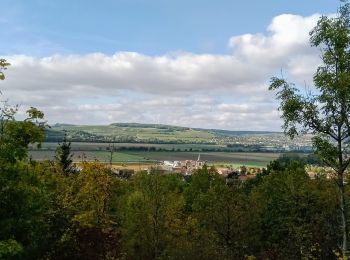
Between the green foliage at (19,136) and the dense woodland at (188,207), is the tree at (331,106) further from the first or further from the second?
the green foliage at (19,136)

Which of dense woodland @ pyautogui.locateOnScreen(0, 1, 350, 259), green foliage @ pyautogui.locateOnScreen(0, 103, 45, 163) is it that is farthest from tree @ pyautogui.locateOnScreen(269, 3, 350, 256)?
green foliage @ pyautogui.locateOnScreen(0, 103, 45, 163)

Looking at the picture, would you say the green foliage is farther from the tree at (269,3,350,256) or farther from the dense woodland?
the tree at (269,3,350,256)

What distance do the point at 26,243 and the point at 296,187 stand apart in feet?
129

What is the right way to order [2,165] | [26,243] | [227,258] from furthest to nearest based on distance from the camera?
[227,258] < [26,243] < [2,165]

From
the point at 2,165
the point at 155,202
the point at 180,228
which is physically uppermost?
the point at 2,165

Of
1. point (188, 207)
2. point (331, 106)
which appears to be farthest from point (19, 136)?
point (188, 207)

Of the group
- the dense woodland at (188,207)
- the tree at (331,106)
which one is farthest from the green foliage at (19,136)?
the tree at (331,106)

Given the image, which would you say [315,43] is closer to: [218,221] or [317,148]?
[317,148]

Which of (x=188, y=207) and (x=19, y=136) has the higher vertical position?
(x=19, y=136)

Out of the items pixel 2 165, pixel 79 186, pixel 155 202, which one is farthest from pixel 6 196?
pixel 79 186

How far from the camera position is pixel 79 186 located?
4419 centimetres

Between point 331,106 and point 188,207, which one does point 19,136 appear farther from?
point 188,207

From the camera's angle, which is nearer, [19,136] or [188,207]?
[19,136]

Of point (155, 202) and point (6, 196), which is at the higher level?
point (6, 196)
